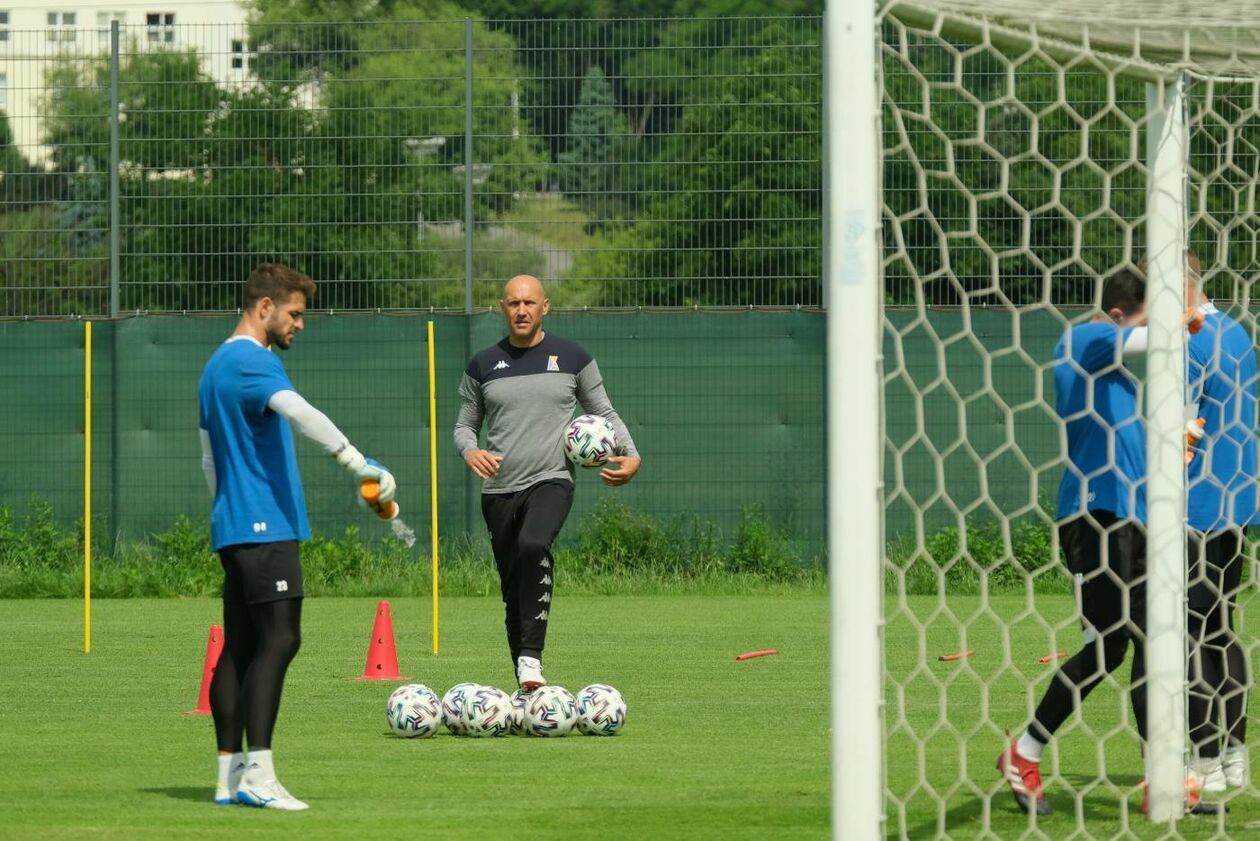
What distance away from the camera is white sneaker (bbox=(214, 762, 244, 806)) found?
6062 millimetres

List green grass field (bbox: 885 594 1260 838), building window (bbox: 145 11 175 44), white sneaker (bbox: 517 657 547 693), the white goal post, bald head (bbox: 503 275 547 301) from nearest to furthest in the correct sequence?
1. the white goal post
2. green grass field (bbox: 885 594 1260 838)
3. white sneaker (bbox: 517 657 547 693)
4. bald head (bbox: 503 275 547 301)
5. building window (bbox: 145 11 175 44)

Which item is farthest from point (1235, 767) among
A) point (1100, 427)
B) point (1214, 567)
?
point (1100, 427)

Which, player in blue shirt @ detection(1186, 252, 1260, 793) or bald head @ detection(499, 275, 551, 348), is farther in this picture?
bald head @ detection(499, 275, 551, 348)

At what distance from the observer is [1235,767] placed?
20.0ft

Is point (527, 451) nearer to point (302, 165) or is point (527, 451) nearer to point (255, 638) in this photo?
point (255, 638)

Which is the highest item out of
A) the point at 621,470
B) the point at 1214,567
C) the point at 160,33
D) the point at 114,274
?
the point at 160,33

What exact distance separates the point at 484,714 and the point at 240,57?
987cm

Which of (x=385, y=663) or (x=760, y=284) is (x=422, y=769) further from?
(x=760, y=284)

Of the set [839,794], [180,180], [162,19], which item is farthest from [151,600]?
[162,19]

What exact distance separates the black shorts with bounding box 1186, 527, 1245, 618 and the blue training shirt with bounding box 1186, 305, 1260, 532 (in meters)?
0.06

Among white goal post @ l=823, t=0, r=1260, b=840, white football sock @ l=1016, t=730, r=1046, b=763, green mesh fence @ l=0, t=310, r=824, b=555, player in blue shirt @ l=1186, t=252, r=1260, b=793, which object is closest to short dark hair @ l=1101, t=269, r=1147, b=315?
white goal post @ l=823, t=0, r=1260, b=840

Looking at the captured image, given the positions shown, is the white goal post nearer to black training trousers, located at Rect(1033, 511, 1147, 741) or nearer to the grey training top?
black training trousers, located at Rect(1033, 511, 1147, 741)

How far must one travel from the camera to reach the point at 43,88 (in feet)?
53.9

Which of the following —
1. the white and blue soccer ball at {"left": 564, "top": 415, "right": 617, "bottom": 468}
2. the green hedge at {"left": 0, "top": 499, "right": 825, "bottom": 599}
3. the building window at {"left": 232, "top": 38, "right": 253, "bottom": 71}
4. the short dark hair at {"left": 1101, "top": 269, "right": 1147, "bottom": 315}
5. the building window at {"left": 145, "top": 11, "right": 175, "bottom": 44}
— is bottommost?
the green hedge at {"left": 0, "top": 499, "right": 825, "bottom": 599}
